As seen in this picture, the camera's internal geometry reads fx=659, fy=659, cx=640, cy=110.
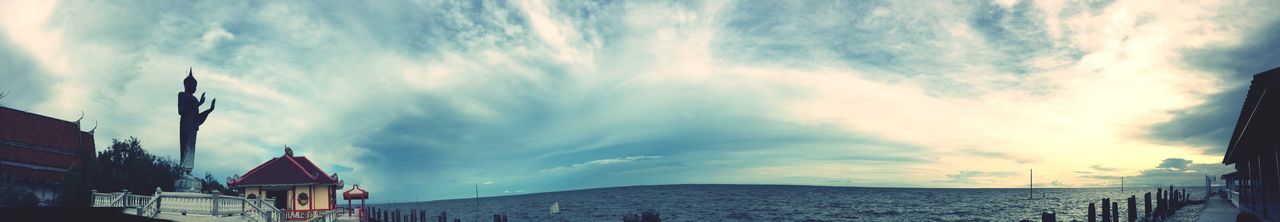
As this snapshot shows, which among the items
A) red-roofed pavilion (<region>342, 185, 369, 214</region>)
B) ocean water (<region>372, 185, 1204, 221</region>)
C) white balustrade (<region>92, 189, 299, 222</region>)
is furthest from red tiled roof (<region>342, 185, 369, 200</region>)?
ocean water (<region>372, 185, 1204, 221</region>)

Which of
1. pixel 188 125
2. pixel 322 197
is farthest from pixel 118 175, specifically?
pixel 188 125

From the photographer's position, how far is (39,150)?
4394 centimetres

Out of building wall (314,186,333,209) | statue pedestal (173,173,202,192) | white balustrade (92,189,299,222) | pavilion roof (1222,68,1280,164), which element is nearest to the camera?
pavilion roof (1222,68,1280,164)

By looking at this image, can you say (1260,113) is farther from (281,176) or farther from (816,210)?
(816,210)

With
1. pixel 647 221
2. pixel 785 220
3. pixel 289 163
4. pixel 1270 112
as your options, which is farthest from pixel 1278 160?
pixel 289 163

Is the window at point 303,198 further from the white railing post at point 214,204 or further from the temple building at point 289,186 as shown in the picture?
the white railing post at point 214,204

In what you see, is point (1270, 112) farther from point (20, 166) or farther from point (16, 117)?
point (16, 117)

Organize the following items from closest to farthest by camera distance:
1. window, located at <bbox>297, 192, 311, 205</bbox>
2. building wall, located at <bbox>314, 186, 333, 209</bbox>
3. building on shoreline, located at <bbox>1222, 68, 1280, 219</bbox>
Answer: building on shoreline, located at <bbox>1222, 68, 1280, 219</bbox>, window, located at <bbox>297, 192, 311, 205</bbox>, building wall, located at <bbox>314, 186, 333, 209</bbox>

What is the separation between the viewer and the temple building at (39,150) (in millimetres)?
41188

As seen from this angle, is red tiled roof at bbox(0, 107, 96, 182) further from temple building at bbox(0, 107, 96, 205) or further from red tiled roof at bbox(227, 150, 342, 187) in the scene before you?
red tiled roof at bbox(227, 150, 342, 187)

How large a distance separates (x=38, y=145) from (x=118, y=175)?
33.9ft

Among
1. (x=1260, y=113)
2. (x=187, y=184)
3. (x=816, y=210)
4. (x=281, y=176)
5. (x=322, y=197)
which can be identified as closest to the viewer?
(x=1260, y=113)

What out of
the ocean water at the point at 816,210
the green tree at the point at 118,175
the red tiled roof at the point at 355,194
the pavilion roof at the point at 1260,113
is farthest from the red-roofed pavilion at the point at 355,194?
the pavilion roof at the point at 1260,113

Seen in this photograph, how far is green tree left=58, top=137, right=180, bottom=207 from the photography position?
3822 centimetres
